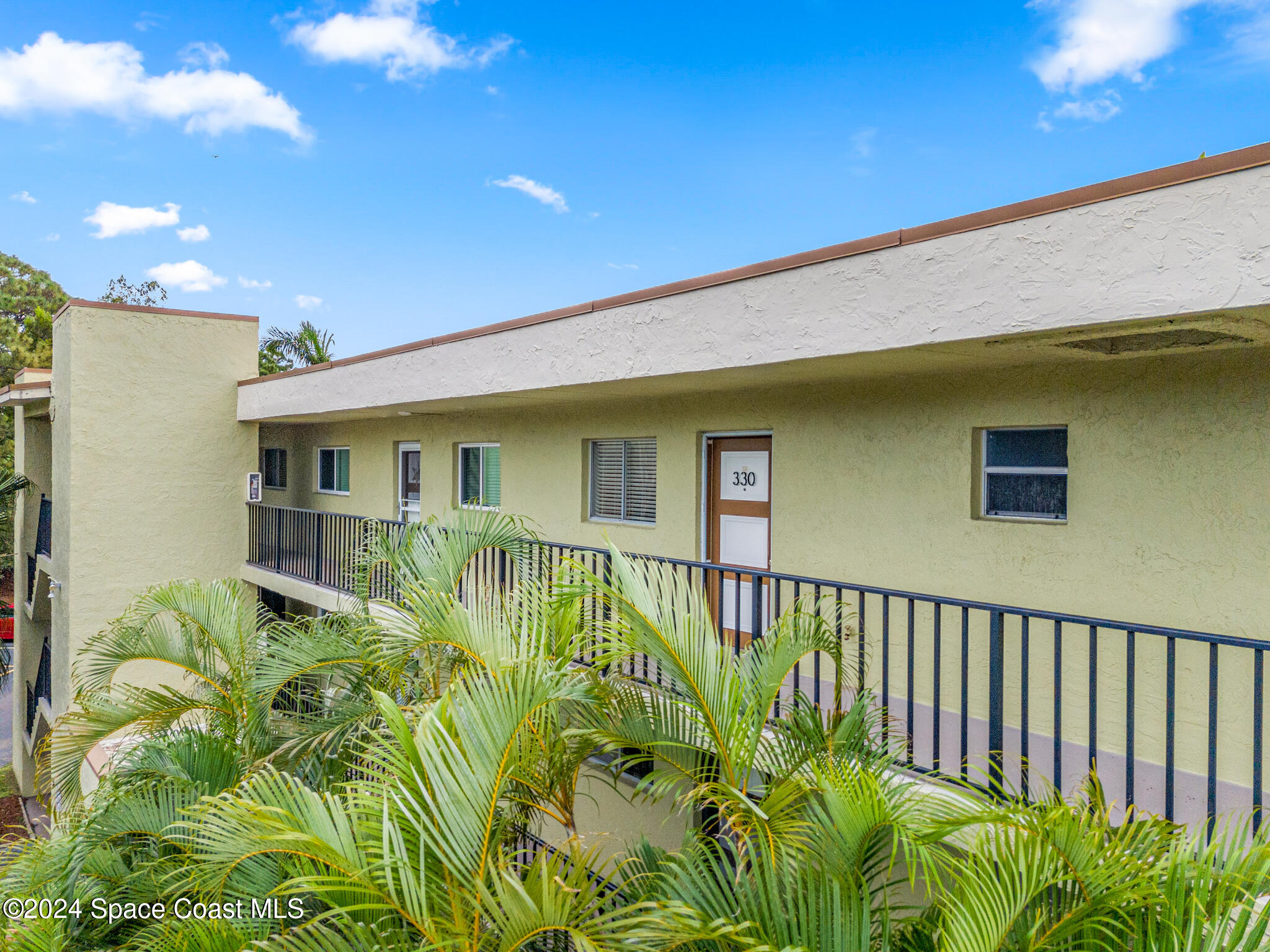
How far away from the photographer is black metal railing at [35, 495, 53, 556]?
16002 millimetres

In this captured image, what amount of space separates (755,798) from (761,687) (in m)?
0.99

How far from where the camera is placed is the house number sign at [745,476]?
7.39 m

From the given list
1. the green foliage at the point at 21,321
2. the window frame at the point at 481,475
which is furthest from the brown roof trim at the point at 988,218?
A: the green foliage at the point at 21,321

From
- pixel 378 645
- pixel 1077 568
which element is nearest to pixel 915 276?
pixel 1077 568

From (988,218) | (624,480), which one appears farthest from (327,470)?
(988,218)

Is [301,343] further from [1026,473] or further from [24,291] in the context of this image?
[1026,473]

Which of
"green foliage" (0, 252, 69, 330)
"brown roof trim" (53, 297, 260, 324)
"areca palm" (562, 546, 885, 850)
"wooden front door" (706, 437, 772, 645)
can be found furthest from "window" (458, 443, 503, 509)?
"green foliage" (0, 252, 69, 330)

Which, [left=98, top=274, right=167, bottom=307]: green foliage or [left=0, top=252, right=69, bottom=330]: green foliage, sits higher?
[left=98, top=274, right=167, bottom=307]: green foliage

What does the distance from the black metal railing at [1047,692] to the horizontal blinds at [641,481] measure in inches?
72.2

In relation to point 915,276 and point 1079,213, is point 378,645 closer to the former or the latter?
point 915,276

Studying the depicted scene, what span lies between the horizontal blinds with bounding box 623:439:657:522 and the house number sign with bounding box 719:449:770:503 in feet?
2.84

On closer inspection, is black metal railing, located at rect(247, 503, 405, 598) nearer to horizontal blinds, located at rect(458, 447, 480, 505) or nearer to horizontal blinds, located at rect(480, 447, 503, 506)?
horizontal blinds, located at rect(458, 447, 480, 505)

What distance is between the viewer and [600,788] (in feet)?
19.6

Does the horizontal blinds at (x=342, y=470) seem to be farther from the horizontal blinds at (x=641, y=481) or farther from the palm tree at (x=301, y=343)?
the palm tree at (x=301, y=343)
